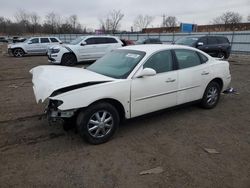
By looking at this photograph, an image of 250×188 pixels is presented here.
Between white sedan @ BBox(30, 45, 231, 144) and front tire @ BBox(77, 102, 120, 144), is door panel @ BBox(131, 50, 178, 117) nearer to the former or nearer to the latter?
white sedan @ BBox(30, 45, 231, 144)

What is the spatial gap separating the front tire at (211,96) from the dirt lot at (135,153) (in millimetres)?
268

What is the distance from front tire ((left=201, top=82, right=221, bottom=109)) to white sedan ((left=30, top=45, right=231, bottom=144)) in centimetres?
2

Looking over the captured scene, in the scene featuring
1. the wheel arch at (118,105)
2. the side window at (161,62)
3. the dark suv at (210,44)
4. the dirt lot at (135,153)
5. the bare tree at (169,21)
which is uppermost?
the bare tree at (169,21)

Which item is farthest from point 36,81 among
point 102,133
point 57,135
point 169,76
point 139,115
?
point 169,76

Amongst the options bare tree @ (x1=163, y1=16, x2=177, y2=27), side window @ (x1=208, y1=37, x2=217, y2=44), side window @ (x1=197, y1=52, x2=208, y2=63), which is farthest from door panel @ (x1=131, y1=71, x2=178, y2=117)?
bare tree @ (x1=163, y1=16, x2=177, y2=27)

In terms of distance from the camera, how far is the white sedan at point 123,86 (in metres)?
3.35

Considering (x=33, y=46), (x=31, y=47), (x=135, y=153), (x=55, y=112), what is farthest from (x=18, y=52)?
(x=135, y=153)

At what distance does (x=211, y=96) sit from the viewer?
525cm

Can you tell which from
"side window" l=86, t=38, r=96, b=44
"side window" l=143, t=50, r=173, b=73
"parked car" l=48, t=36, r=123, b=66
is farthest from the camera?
"side window" l=86, t=38, r=96, b=44

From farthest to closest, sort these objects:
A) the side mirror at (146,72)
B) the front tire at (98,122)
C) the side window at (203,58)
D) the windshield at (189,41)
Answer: the windshield at (189,41) → the side window at (203,58) → the side mirror at (146,72) → the front tire at (98,122)

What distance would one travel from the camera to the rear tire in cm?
1251

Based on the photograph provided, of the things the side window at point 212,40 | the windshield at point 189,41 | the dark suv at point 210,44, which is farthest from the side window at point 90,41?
the side window at point 212,40

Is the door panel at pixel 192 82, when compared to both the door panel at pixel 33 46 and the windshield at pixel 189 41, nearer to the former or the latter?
the windshield at pixel 189 41

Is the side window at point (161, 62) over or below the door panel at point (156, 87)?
over
